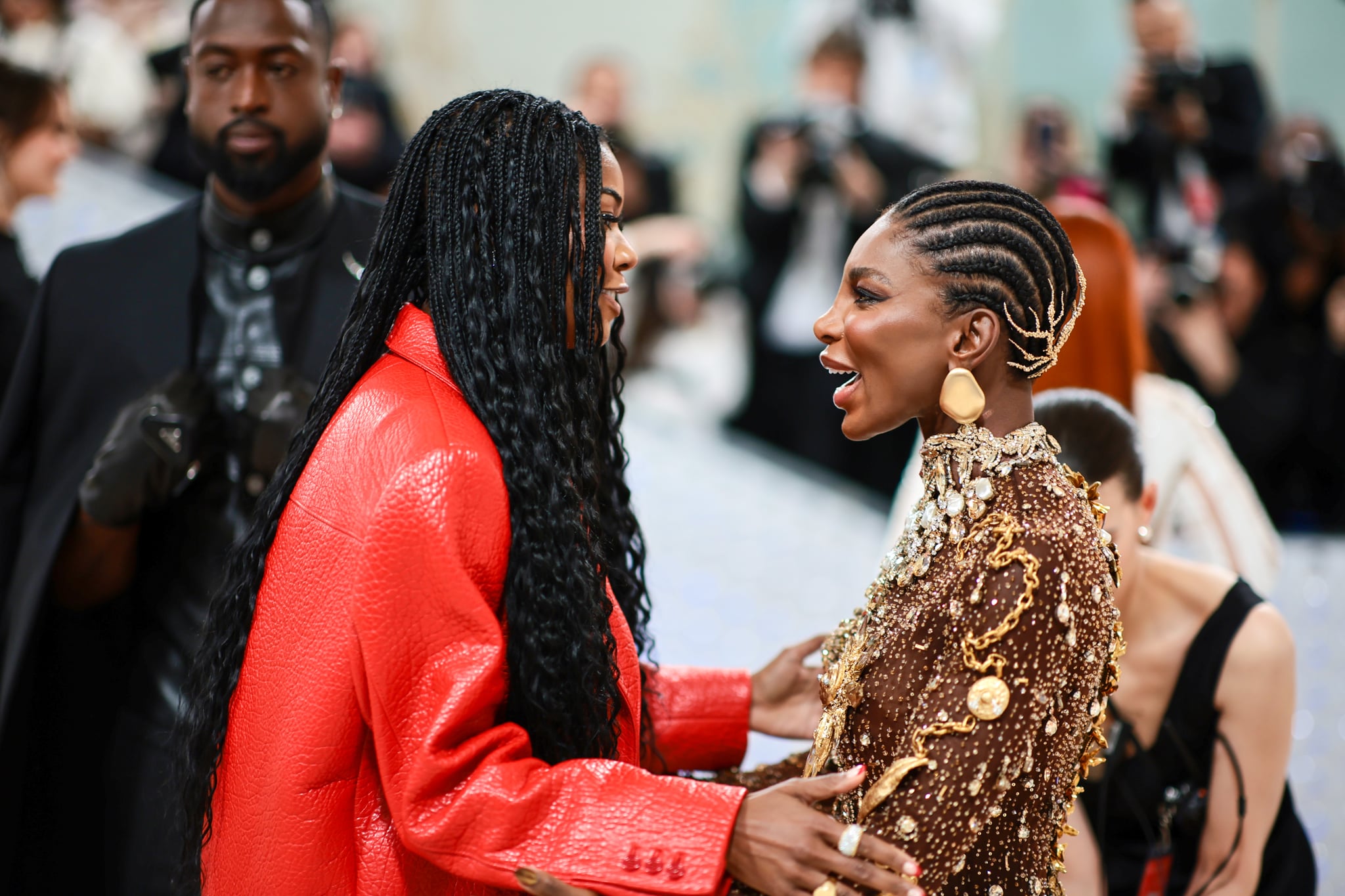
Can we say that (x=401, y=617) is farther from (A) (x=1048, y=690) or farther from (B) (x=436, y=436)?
(A) (x=1048, y=690)

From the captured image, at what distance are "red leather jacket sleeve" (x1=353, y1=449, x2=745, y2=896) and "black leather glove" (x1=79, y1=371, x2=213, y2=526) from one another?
91 cm

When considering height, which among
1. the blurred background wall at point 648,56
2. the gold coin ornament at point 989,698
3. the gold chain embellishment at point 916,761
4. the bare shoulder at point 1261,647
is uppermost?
the blurred background wall at point 648,56

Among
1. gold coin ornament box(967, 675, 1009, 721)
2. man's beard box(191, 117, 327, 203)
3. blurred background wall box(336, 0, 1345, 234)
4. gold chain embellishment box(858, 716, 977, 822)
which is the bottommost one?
gold chain embellishment box(858, 716, 977, 822)

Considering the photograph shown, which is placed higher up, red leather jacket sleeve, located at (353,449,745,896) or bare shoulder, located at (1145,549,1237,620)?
bare shoulder, located at (1145,549,1237,620)

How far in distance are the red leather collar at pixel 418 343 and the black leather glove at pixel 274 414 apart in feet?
2.10

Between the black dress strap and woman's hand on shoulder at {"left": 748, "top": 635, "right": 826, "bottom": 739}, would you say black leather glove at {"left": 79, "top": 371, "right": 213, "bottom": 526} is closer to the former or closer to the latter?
woman's hand on shoulder at {"left": 748, "top": 635, "right": 826, "bottom": 739}

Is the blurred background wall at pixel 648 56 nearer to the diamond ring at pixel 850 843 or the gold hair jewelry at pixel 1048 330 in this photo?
the gold hair jewelry at pixel 1048 330

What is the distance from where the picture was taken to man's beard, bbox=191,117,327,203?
248cm

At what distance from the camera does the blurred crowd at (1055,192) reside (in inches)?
200

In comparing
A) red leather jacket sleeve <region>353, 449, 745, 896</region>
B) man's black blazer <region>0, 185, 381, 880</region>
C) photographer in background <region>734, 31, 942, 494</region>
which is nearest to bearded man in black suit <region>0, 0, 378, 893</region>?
man's black blazer <region>0, 185, 381, 880</region>

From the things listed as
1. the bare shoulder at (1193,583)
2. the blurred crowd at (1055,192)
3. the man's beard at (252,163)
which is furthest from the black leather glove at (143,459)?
the blurred crowd at (1055,192)

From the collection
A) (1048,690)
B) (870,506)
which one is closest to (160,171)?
(870,506)

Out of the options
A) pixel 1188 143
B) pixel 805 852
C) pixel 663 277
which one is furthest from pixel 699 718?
pixel 663 277

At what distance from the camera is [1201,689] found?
2.35m
